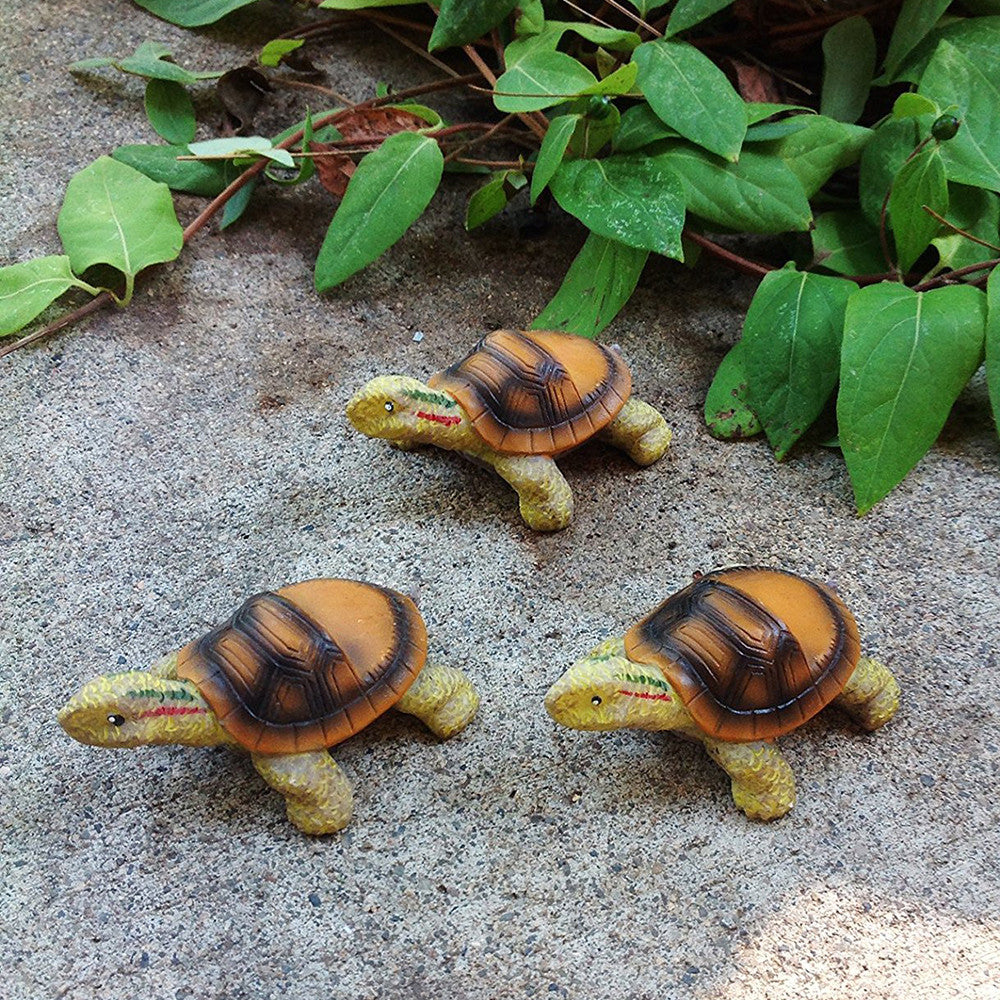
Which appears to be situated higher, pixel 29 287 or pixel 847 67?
pixel 847 67

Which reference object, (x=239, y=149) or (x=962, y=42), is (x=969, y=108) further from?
(x=239, y=149)

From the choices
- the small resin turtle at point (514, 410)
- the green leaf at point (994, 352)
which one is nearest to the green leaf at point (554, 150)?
the small resin turtle at point (514, 410)

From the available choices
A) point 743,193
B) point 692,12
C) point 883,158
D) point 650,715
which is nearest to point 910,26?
point 883,158

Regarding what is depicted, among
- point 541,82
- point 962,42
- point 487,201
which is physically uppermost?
point 962,42

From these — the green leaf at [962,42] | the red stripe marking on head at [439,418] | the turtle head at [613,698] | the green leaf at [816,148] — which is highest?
the green leaf at [962,42]

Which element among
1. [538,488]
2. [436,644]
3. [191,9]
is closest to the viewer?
[436,644]

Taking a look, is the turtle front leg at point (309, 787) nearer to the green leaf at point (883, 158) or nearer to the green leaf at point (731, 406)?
the green leaf at point (731, 406)

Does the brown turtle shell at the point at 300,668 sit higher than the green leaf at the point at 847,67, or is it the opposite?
the green leaf at the point at 847,67
